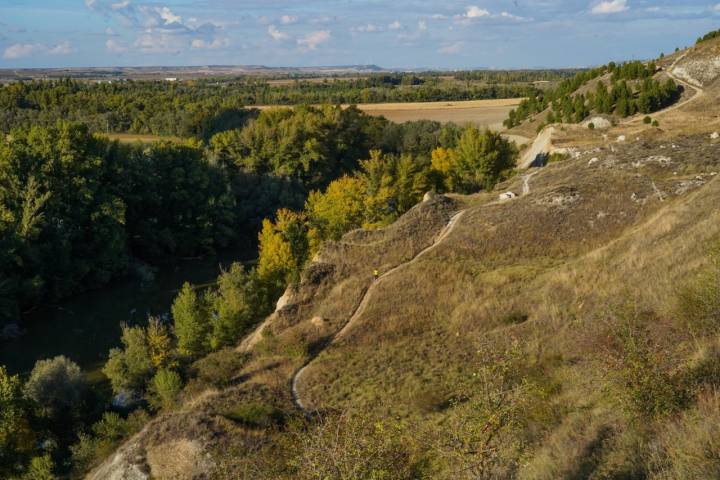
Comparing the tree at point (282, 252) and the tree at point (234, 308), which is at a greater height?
the tree at point (282, 252)

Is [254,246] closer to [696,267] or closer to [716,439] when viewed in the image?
[696,267]

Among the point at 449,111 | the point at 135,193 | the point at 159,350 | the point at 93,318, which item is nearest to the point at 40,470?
the point at 159,350

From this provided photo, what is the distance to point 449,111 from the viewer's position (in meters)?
96.1

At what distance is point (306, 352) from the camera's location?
68.2 ft

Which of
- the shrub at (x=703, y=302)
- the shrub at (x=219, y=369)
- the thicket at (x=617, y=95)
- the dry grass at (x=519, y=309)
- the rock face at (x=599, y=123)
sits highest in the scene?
the thicket at (x=617, y=95)

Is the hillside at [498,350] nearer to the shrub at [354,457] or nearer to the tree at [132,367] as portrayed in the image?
the shrub at [354,457]

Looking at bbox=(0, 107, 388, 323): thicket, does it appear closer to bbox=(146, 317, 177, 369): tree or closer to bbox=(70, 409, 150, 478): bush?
bbox=(146, 317, 177, 369): tree

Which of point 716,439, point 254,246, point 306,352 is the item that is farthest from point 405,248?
point 254,246

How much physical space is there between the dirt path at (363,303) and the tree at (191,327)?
9.22m

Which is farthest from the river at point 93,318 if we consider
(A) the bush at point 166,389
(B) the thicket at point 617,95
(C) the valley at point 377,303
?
(B) the thicket at point 617,95

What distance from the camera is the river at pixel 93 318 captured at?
3222 centimetres

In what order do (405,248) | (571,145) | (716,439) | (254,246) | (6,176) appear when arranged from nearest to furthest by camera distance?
1. (716,439)
2. (405,248)
3. (6,176)
4. (571,145)
5. (254,246)

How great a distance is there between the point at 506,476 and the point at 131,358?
21.2 metres

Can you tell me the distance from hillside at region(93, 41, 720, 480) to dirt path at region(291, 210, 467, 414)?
116 mm
